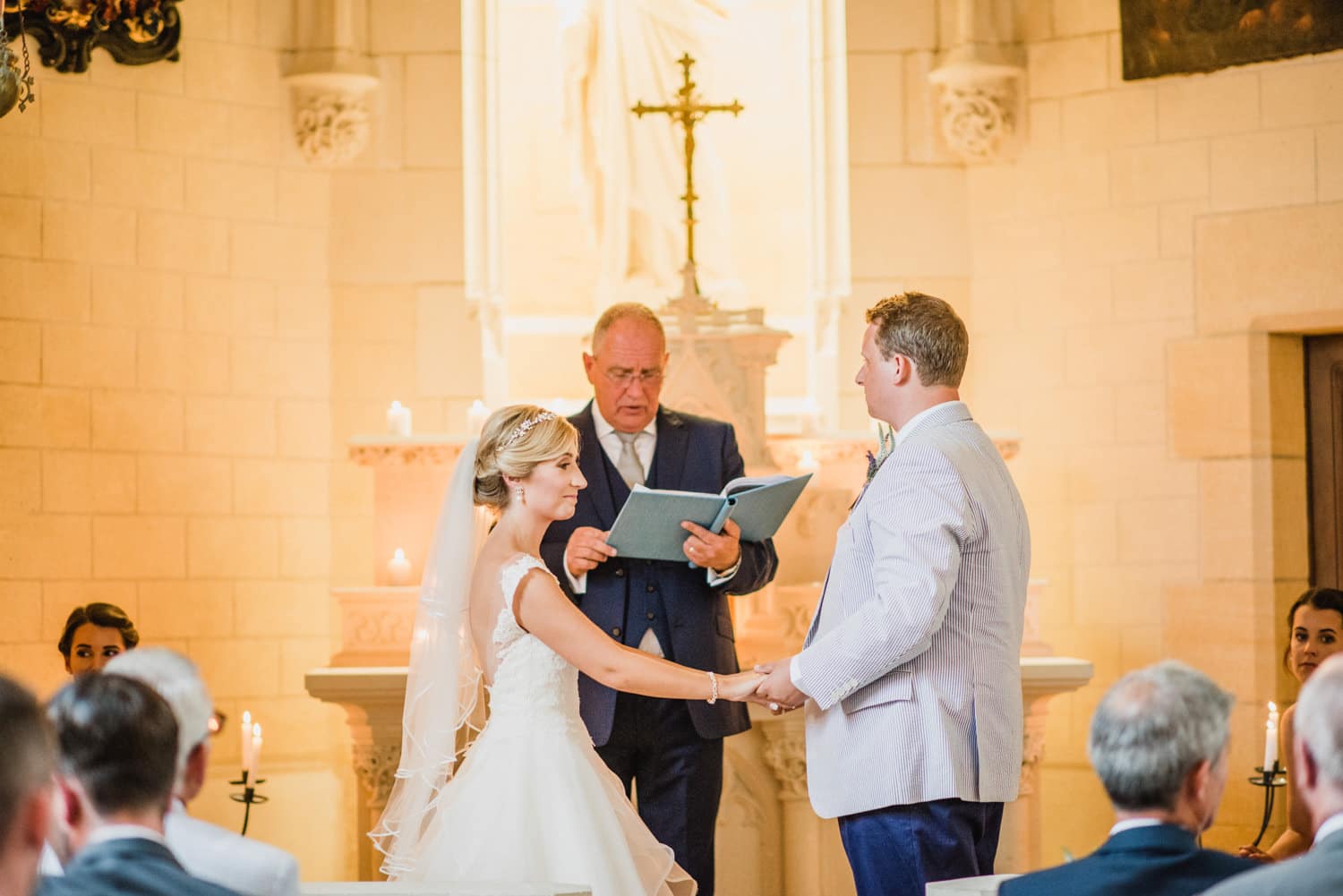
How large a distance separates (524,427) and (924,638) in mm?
999

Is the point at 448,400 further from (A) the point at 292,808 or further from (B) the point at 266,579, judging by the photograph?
(A) the point at 292,808

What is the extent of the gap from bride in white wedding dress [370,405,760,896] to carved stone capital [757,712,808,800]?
A: 1.40m

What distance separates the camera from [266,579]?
704cm

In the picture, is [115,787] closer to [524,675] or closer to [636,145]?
[524,675]

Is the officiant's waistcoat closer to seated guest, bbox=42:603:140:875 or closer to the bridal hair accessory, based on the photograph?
the bridal hair accessory

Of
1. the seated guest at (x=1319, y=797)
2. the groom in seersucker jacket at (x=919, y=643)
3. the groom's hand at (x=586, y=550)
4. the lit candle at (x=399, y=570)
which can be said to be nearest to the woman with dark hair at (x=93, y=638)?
the lit candle at (x=399, y=570)

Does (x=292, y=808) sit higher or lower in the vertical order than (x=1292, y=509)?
lower

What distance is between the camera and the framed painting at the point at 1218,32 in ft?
21.3

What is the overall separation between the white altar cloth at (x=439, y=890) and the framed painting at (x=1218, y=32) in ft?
16.7

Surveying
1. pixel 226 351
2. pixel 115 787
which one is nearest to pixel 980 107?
pixel 226 351

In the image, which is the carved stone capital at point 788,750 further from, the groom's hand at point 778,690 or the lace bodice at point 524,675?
the groom's hand at point 778,690

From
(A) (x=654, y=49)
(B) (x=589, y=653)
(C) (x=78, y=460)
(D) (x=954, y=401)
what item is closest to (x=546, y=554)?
(B) (x=589, y=653)

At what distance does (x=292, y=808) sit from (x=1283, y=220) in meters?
4.57

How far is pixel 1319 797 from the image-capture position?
1879mm
